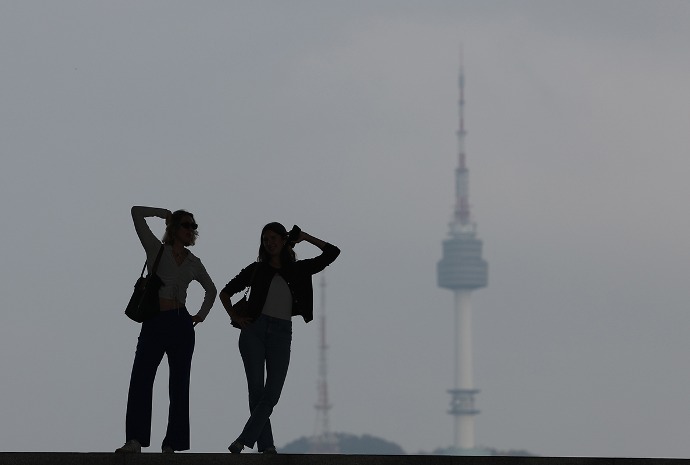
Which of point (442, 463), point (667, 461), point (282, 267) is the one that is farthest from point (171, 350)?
point (667, 461)

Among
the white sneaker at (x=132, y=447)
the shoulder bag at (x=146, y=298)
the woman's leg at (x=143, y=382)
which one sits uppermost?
the shoulder bag at (x=146, y=298)

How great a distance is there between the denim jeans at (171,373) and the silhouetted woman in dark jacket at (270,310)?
1.68 feet

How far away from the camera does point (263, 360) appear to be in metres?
14.6

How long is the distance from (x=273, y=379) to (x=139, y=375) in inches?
47.0

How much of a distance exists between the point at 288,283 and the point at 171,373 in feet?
4.33

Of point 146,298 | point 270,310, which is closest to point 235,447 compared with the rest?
point 270,310

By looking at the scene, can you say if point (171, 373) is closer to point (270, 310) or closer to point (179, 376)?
point (179, 376)

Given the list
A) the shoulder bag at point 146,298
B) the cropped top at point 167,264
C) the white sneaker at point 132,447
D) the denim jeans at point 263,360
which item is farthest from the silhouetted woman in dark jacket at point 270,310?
the white sneaker at point 132,447

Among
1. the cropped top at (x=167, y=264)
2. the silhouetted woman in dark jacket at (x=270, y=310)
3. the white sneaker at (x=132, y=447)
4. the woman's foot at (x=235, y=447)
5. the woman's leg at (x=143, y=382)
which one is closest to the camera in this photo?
the white sneaker at (x=132, y=447)

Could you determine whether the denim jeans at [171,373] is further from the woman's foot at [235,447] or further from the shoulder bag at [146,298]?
the woman's foot at [235,447]

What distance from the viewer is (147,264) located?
564 inches

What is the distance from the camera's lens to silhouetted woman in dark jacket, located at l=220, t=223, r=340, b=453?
1451cm

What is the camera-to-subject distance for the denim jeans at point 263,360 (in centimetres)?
1450

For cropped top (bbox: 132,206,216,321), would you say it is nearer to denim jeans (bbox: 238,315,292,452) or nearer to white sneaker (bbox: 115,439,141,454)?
denim jeans (bbox: 238,315,292,452)
